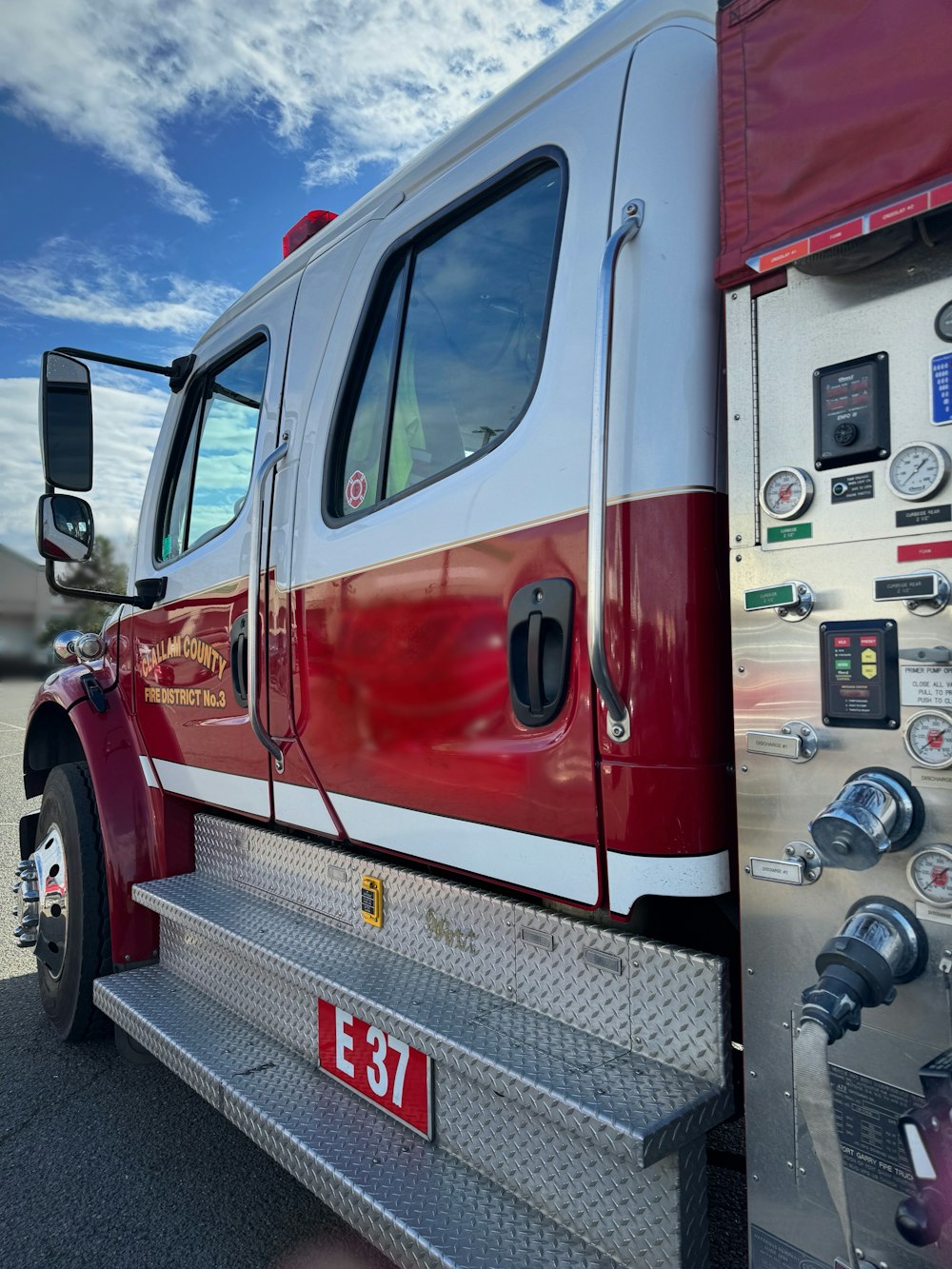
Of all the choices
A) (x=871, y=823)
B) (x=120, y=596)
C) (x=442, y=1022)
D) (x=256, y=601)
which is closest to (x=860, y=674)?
(x=871, y=823)

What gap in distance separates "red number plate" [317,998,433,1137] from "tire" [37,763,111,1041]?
1.30m

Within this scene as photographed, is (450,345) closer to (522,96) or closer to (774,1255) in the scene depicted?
(522,96)

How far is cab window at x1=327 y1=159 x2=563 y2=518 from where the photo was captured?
1925 millimetres

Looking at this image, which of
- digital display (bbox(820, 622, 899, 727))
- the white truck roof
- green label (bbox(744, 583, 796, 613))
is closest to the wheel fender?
the white truck roof

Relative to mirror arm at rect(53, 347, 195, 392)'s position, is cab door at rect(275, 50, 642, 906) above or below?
below

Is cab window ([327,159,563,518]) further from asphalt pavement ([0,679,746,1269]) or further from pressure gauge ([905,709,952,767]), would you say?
asphalt pavement ([0,679,746,1269])

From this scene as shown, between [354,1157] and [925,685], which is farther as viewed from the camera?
[354,1157]

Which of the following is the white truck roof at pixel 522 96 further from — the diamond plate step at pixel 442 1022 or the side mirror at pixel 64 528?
the diamond plate step at pixel 442 1022

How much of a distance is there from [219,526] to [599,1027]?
1999 mm

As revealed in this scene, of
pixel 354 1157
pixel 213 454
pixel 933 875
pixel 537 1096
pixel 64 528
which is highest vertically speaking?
pixel 213 454

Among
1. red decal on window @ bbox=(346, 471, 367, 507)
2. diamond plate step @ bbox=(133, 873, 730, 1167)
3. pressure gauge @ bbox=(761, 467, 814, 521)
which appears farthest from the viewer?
red decal on window @ bbox=(346, 471, 367, 507)

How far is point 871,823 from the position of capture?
1202mm

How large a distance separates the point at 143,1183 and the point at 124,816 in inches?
44.4

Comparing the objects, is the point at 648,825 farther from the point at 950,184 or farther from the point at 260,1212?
the point at 260,1212
